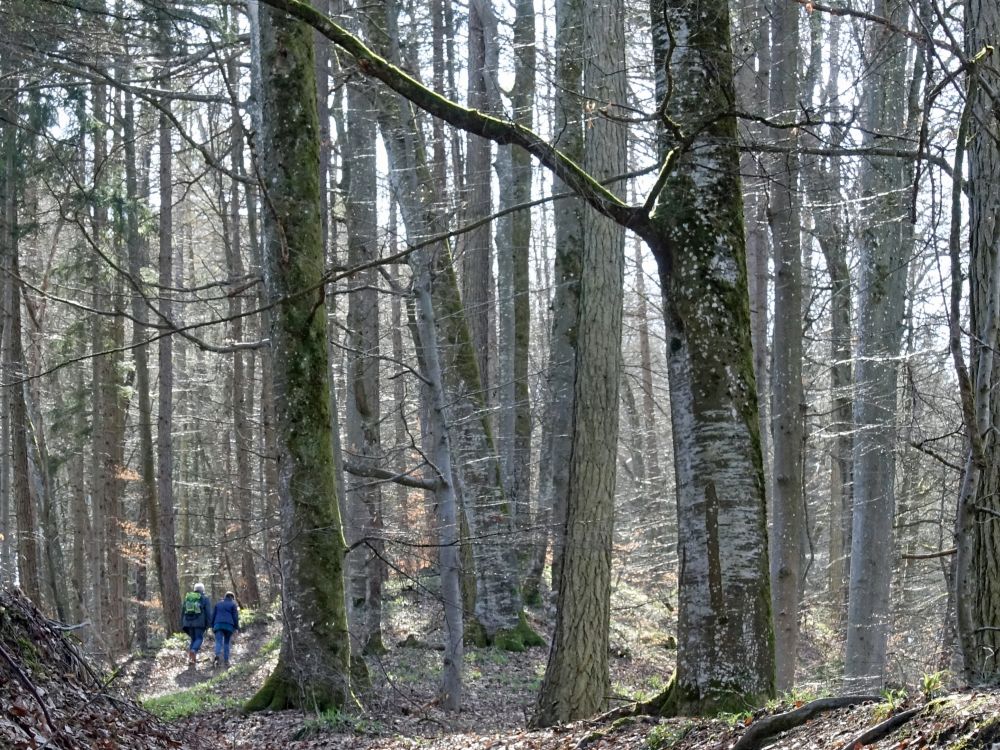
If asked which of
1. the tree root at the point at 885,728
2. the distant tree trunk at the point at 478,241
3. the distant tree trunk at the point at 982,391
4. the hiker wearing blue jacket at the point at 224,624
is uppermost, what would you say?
the distant tree trunk at the point at 478,241

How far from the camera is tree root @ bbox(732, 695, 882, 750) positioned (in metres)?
4.72

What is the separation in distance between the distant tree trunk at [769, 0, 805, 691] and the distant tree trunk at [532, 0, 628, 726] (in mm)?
2858

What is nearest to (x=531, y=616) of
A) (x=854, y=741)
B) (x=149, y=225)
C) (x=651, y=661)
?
(x=651, y=661)

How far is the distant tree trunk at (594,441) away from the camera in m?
8.88

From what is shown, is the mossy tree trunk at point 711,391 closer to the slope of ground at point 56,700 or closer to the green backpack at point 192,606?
the slope of ground at point 56,700

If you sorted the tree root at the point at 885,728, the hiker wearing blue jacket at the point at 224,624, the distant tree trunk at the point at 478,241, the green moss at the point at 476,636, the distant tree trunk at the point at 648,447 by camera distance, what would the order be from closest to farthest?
the tree root at the point at 885,728
the green moss at the point at 476,636
the distant tree trunk at the point at 478,241
the hiker wearing blue jacket at the point at 224,624
the distant tree trunk at the point at 648,447

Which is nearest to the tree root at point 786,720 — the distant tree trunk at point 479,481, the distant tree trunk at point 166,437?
the distant tree trunk at point 479,481

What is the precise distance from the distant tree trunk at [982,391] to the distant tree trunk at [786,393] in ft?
17.4

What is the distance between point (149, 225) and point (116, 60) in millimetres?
7493

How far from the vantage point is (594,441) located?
940 centimetres

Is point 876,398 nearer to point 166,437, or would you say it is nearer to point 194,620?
point 194,620

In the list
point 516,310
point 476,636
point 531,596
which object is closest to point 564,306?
point 516,310

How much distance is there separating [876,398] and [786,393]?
1419mm

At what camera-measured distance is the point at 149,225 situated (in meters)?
19.9
